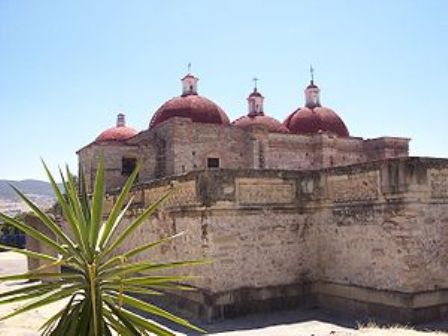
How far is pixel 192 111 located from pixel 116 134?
5.27m

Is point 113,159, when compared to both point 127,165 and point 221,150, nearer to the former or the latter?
point 127,165

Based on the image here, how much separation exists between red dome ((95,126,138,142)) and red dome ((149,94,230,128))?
7.31ft

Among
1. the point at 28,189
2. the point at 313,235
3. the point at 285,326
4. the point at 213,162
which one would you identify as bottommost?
the point at 285,326

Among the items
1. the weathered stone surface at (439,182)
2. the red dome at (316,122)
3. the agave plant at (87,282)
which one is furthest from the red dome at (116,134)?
the agave plant at (87,282)

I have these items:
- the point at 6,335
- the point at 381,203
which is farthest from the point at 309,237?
the point at 6,335

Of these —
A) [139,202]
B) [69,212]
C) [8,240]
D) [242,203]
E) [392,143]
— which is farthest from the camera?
[8,240]

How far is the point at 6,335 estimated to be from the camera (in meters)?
10.6

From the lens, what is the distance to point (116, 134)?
2691 centimetres

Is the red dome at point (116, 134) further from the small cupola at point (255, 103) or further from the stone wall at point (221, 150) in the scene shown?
the small cupola at point (255, 103)

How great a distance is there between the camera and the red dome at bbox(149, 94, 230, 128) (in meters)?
24.0

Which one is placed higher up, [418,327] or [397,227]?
[397,227]

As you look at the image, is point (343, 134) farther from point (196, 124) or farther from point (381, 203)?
point (381, 203)

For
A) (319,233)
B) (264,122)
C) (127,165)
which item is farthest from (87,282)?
(264,122)

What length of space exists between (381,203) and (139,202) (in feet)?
24.6
